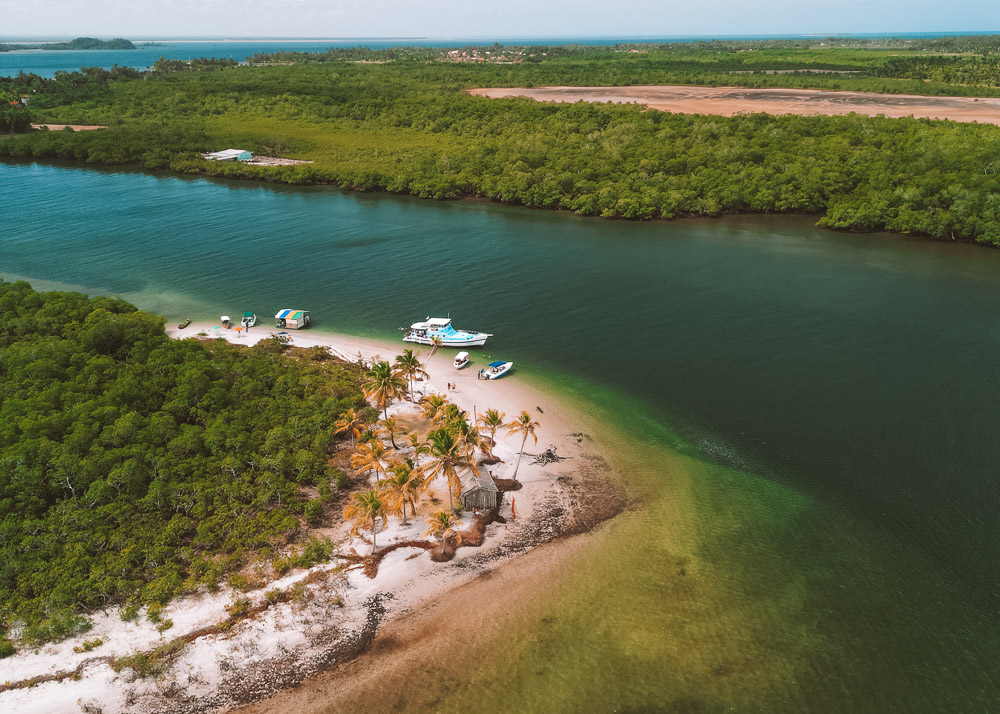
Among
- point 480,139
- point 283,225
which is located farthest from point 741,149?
point 283,225

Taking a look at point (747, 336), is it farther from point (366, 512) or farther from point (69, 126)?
point (69, 126)

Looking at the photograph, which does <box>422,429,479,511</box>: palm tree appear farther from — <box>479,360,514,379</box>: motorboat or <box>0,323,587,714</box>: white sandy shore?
<box>479,360,514,379</box>: motorboat

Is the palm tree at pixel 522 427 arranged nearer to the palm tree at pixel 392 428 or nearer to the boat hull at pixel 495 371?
the palm tree at pixel 392 428

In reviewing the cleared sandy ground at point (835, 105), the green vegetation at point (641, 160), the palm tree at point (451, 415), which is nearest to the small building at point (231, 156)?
the green vegetation at point (641, 160)

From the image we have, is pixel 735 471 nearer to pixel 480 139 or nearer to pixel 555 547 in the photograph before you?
pixel 555 547

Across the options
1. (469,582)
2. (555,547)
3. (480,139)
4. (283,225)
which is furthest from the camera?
(480,139)

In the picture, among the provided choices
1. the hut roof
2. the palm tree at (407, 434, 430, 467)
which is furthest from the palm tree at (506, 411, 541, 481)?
the palm tree at (407, 434, 430, 467)

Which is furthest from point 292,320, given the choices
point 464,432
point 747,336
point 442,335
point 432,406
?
point 747,336
